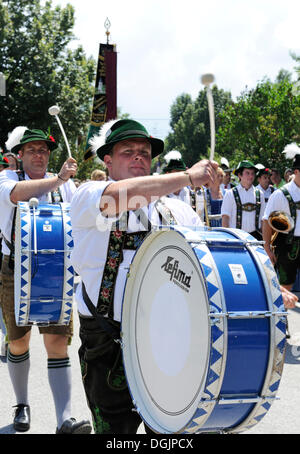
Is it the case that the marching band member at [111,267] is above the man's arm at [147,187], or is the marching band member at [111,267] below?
below

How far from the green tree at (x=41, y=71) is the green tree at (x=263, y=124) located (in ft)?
20.0

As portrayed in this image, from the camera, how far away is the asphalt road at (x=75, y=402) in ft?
12.4

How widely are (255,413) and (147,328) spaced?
1.75 ft

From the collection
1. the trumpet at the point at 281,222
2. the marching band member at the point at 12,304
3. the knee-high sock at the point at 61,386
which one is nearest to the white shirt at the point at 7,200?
the marching band member at the point at 12,304

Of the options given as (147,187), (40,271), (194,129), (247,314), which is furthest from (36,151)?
(194,129)

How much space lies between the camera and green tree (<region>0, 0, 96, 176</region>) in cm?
2412

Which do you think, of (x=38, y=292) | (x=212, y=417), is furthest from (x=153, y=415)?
(x=38, y=292)

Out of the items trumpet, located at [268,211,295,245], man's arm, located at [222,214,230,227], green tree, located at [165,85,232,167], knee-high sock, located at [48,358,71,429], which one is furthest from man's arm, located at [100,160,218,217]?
green tree, located at [165,85,232,167]

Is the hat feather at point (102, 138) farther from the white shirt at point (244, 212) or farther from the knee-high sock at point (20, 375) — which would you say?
the white shirt at point (244, 212)

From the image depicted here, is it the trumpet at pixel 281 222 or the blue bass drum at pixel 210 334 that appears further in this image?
the trumpet at pixel 281 222

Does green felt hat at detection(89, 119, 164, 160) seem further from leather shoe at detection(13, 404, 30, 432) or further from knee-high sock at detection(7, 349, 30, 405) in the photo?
leather shoe at detection(13, 404, 30, 432)
